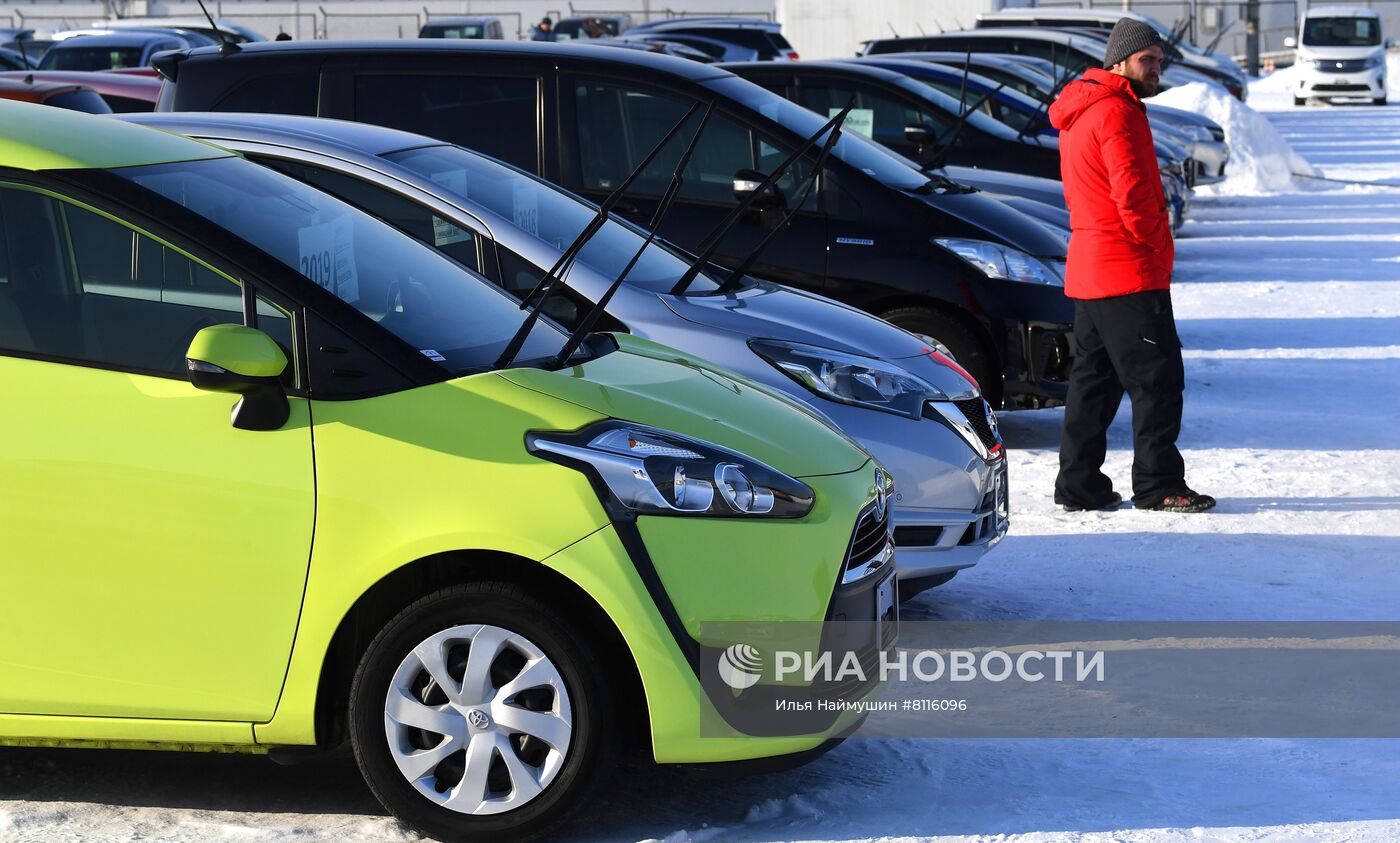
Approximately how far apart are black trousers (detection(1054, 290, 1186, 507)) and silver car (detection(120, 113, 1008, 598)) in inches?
39.1

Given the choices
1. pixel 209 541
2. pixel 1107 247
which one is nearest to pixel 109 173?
pixel 209 541

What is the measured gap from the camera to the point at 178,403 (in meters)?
3.78

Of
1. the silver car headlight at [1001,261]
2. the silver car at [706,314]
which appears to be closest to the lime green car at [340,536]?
the silver car at [706,314]

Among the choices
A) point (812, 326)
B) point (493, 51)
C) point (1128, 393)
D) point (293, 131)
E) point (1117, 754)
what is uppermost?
point (493, 51)

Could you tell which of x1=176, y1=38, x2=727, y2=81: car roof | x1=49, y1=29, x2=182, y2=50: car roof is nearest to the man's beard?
x1=176, y1=38, x2=727, y2=81: car roof

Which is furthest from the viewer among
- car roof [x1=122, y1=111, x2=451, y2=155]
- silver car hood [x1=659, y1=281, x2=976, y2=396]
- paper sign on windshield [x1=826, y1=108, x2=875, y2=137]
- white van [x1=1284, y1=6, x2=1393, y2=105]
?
white van [x1=1284, y1=6, x2=1393, y2=105]

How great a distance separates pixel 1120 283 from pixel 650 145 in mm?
2307

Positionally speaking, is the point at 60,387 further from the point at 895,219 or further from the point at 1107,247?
the point at 895,219

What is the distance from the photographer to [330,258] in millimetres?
4230

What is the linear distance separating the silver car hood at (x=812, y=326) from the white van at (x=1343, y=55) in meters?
37.0

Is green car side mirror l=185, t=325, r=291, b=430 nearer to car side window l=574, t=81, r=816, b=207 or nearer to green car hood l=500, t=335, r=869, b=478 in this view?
green car hood l=500, t=335, r=869, b=478

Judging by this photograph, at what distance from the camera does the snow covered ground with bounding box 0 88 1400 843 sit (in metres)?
4.08

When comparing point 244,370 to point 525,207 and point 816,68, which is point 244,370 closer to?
point 525,207

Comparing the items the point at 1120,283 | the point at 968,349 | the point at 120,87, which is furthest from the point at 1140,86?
the point at 120,87
